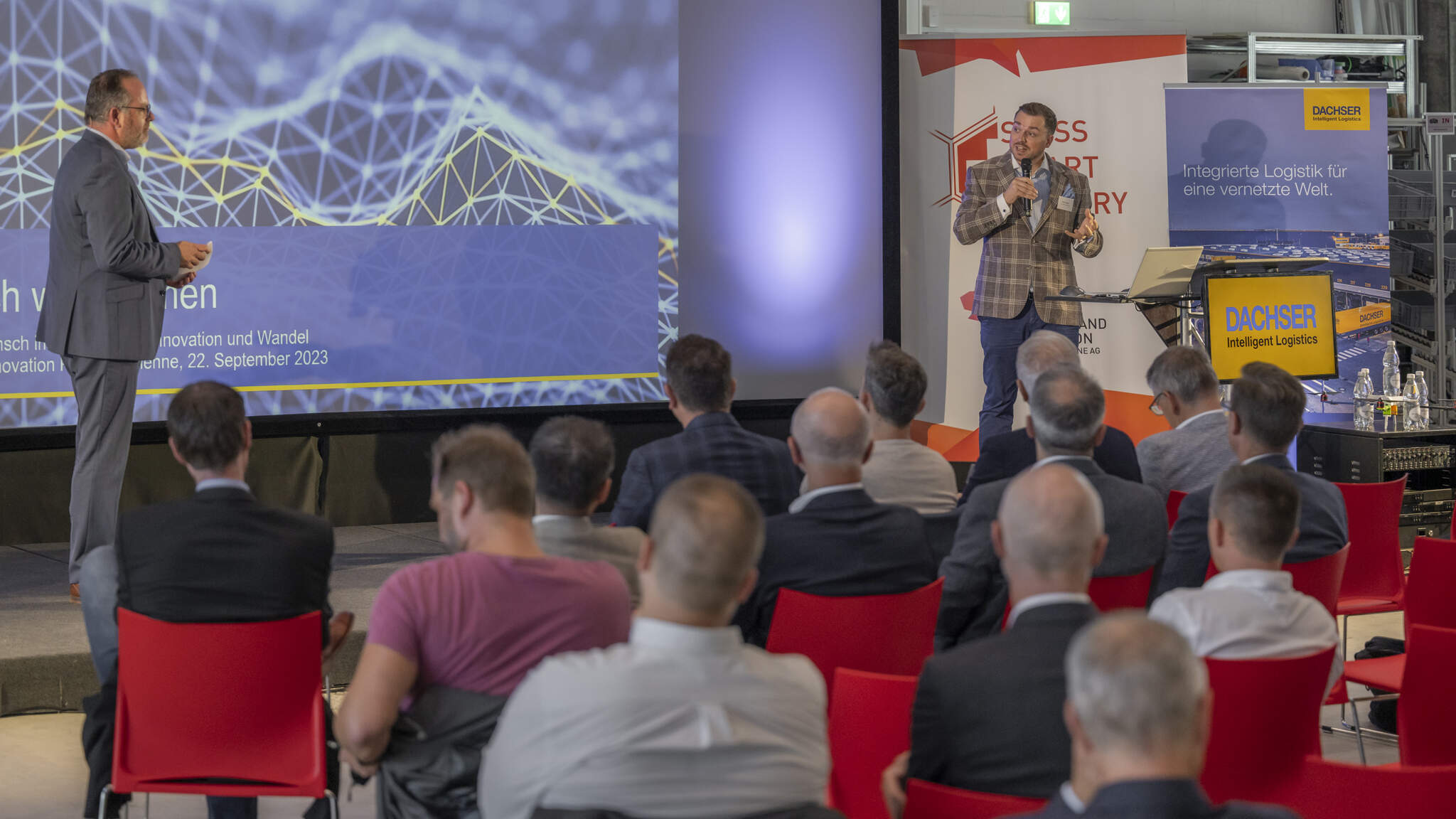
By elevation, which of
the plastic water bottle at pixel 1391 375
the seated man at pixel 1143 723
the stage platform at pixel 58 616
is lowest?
the stage platform at pixel 58 616

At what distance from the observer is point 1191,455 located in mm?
3889

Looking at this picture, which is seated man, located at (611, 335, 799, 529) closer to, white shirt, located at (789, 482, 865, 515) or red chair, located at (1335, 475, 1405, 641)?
white shirt, located at (789, 482, 865, 515)

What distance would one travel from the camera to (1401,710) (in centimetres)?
258

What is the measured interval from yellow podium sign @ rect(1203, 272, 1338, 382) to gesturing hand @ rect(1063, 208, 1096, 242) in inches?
23.7

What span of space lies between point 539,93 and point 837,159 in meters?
1.60

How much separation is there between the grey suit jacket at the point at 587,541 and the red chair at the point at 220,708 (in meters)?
0.42

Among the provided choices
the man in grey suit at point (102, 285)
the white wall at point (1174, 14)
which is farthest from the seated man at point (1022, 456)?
the white wall at point (1174, 14)

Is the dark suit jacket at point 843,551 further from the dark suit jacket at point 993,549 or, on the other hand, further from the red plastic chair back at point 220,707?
the red plastic chair back at point 220,707

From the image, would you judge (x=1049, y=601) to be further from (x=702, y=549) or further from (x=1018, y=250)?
(x=1018, y=250)

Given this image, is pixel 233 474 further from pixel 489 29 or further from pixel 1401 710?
pixel 489 29

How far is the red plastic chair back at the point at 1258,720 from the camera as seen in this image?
2.18m

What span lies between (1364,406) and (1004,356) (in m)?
1.56

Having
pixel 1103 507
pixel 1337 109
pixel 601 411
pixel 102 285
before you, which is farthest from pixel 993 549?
pixel 1337 109

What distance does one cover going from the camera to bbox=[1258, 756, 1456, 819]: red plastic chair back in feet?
5.62
